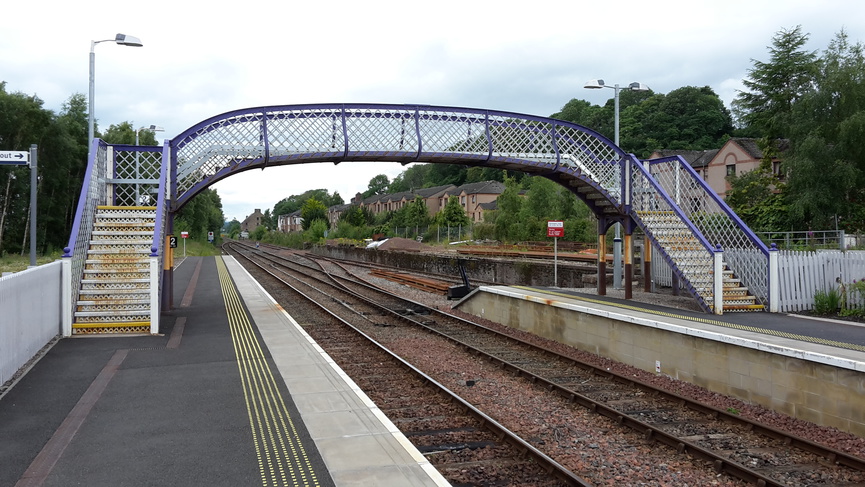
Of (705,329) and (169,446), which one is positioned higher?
(705,329)

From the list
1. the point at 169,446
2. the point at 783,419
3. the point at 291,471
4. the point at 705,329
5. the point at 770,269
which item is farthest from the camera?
the point at 770,269

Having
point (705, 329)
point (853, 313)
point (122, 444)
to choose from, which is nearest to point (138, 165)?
point (122, 444)

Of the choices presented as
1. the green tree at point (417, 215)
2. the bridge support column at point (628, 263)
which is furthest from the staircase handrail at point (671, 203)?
the green tree at point (417, 215)

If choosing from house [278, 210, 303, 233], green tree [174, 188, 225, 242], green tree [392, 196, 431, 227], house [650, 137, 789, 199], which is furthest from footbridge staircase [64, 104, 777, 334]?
house [278, 210, 303, 233]

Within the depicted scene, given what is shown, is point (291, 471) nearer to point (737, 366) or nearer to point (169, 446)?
point (169, 446)

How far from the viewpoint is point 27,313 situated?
9.05 m

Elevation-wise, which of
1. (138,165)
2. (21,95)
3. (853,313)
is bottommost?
(853,313)

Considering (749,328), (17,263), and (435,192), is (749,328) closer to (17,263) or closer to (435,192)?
(17,263)

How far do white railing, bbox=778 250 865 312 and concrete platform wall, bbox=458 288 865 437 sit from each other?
4.55 meters

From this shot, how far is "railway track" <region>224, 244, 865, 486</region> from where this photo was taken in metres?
5.84

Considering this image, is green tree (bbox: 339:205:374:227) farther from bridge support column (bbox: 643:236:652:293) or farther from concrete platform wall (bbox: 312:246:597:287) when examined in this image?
bridge support column (bbox: 643:236:652:293)

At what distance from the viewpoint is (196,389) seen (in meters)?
7.96

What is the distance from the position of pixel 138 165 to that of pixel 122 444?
11.2 m

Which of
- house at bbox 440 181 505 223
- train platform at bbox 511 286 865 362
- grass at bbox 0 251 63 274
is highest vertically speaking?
house at bbox 440 181 505 223
